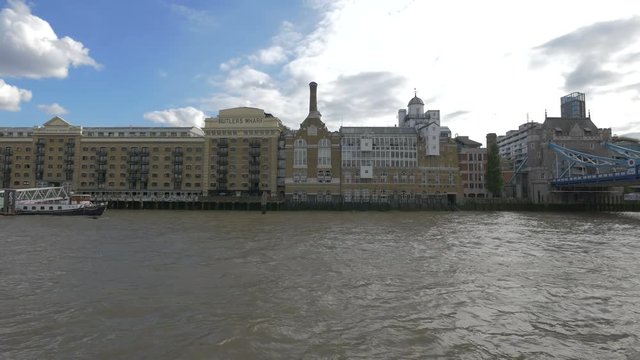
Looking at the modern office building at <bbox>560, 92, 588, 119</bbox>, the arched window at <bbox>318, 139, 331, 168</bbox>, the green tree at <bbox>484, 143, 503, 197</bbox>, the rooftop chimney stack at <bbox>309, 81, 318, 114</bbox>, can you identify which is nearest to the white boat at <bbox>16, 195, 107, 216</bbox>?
the arched window at <bbox>318, 139, 331, 168</bbox>

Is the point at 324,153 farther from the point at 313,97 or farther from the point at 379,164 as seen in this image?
the point at 313,97

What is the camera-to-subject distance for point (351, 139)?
9875cm

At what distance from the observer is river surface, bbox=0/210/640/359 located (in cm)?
934

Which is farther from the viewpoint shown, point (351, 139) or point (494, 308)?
point (351, 139)

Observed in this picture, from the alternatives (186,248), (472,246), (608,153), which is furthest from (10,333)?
(608,153)

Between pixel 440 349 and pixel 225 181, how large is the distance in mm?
100262

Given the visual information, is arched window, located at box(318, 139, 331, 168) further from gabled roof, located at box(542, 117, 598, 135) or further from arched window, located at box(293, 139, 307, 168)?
gabled roof, located at box(542, 117, 598, 135)

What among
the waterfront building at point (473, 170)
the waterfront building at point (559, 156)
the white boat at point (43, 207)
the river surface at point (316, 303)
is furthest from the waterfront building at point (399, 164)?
the river surface at point (316, 303)

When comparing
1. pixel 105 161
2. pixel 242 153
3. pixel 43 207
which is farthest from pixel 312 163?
pixel 105 161

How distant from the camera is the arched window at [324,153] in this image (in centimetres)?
9738

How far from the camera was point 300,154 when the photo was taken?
3858 inches

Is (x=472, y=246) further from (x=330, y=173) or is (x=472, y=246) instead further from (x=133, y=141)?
(x=133, y=141)

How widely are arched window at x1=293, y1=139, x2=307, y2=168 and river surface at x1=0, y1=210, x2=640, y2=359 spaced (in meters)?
73.5

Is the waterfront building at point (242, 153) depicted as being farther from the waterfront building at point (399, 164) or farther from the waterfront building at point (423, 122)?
the waterfront building at point (423, 122)
